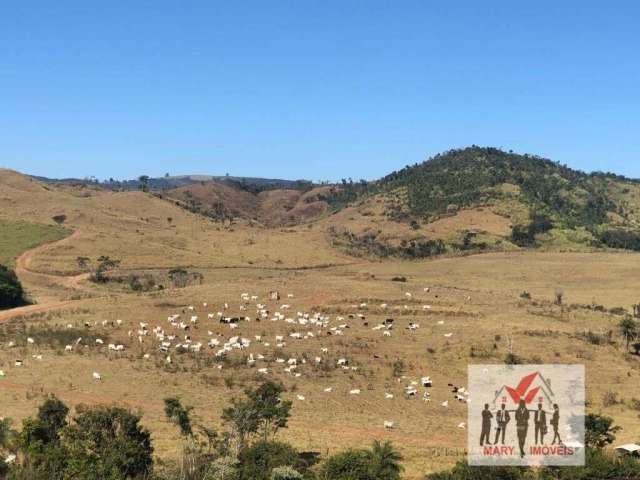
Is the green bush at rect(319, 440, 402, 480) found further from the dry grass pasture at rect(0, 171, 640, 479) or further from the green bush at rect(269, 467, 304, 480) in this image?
the dry grass pasture at rect(0, 171, 640, 479)

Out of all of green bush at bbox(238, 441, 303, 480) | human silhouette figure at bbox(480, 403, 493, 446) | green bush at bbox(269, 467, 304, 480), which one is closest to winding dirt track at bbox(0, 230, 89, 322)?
green bush at bbox(238, 441, 303, 480)

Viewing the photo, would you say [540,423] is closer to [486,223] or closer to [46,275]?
[46,275]

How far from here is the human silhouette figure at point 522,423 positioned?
90.2 ft

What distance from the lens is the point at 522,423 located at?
95.2ft

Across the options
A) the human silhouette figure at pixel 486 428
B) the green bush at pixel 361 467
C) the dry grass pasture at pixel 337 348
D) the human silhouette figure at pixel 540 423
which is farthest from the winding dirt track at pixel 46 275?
the human silhouette figure at pixel 540 423

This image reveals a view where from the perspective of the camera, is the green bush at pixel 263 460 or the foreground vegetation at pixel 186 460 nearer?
the foreground vegetation at pixel 186 460

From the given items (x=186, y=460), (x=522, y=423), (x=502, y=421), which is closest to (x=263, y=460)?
(x=186, y=460)

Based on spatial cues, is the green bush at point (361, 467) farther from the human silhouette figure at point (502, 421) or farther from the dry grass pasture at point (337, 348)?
the human silhouette figure at point (502, 421)

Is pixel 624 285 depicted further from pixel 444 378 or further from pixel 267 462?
pixel 267 462

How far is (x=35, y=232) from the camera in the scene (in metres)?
130

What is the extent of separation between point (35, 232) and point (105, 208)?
1653 inches

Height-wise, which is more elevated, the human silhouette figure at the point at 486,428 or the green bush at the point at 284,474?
the green bush at the point at 284,474

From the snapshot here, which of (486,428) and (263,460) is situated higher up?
(263,460)

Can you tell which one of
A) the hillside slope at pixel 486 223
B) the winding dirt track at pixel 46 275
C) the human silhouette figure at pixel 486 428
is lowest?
the human silhouette figure at pixel 486 428
